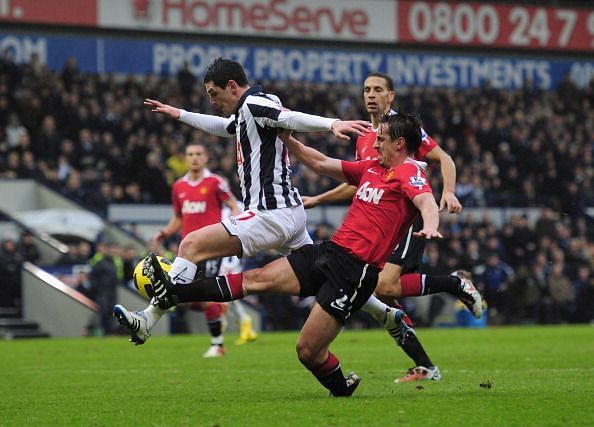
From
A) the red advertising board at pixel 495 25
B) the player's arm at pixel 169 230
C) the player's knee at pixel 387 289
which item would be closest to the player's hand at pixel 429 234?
the player's knee at pixel 387 289

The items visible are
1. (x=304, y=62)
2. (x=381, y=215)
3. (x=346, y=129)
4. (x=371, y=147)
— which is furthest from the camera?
(x=304, y=62)

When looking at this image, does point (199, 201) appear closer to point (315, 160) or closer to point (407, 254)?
point (407, 254)

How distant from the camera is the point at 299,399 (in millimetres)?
8414

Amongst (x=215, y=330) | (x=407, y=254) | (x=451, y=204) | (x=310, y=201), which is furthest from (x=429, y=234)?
(x=215, y=330)

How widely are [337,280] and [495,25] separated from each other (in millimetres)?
30617

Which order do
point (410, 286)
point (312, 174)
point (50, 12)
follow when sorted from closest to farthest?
point (410, 286)
point (312, 174)
point (50, 12)

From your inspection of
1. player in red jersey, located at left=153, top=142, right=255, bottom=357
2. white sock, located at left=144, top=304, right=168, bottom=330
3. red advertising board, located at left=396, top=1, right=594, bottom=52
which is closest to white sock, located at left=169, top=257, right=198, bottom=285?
white sock, located at left=144, top=304, right=168, bottom=330

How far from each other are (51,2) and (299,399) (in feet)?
81.2

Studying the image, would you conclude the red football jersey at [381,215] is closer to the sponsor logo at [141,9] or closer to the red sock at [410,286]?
the red sock at [410,286]

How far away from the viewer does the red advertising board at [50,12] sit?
3052cm

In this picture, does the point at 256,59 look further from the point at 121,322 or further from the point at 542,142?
the point at 121,322

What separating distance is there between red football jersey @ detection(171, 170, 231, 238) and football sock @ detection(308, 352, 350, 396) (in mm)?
7451

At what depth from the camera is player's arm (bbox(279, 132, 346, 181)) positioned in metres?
8.84

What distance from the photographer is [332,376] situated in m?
8.46
